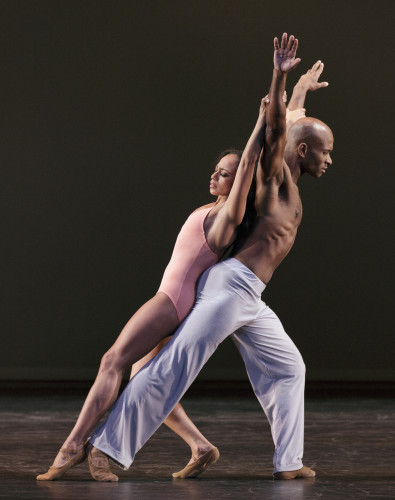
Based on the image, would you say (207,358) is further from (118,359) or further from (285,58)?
(285,58)

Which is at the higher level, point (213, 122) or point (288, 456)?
point (213, 122)

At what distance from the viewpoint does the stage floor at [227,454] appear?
128 inches

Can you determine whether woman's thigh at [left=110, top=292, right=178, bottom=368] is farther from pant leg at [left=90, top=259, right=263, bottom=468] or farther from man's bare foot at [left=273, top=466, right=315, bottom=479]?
man's bare foot at [left=273, top=466, right=315, bottom=479]

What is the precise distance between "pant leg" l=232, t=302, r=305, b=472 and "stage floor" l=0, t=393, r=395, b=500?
13 centimetres

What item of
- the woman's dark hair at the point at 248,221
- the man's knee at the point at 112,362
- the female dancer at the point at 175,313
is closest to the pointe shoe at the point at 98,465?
the female dancer at the point at 175,313

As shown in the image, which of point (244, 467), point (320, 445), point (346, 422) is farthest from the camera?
point (346, 422)

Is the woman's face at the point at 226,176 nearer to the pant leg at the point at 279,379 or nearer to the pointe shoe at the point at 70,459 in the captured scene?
the pant leg at the point at 279,379

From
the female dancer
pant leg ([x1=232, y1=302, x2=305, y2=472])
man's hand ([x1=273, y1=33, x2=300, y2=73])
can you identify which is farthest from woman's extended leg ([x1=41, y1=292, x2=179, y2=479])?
man's hand ([x1=273, y1=33, x2=300, y2=73])

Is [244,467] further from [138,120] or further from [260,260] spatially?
[138,120]

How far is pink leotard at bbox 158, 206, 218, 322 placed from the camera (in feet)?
11.4

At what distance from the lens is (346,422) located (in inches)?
217

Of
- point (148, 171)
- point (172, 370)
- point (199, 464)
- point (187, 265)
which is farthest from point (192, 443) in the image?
point (148, 171)

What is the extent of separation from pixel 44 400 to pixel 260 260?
342cm

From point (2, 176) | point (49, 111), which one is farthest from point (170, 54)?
point (2, 176)
